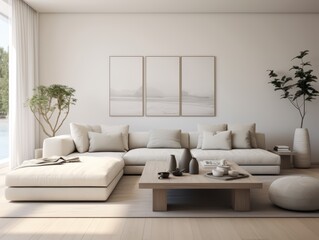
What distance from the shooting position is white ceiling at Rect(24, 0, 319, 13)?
20.5 ft

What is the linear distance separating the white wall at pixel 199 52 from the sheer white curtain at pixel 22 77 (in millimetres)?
303

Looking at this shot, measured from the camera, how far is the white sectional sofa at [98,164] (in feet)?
12.7

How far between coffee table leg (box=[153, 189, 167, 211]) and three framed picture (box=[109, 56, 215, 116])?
347cm

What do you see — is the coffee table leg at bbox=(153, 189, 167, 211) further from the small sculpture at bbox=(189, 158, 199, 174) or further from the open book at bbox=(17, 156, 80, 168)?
the open book at bbox=(17, 156, 80, 168)

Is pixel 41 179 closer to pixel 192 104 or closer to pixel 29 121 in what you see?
pixel 29 121

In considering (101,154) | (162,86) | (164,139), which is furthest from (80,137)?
(162,86)

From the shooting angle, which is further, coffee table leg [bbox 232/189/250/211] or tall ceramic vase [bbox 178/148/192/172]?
tall ceramic vase [bbox 178/148/192/172]

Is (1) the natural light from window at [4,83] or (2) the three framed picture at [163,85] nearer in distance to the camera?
(1) the natural light from window at [4,83]

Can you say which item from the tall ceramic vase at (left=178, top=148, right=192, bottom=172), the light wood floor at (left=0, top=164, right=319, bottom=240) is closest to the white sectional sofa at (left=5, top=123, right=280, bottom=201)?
the light wood floor at (left=0, top=164, right=319, bottom=240)

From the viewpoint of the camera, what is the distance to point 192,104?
6.98 metres

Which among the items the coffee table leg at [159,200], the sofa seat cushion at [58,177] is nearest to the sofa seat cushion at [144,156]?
the sofa seat cushion at [58,177]

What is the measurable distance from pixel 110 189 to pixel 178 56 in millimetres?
3583

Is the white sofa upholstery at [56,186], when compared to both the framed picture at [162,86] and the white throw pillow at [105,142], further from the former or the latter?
the framed picture at [162,86]

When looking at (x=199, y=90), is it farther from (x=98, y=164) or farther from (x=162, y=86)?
(x=98, y=164)
